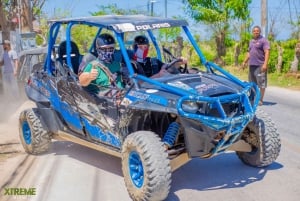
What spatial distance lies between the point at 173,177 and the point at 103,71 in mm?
1503

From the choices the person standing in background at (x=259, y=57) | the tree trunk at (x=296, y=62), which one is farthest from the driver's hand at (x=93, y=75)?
the tree trunk at (x=296, y=62)

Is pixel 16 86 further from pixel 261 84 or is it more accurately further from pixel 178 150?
pixel 178 150

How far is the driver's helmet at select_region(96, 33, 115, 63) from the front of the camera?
6262 mm

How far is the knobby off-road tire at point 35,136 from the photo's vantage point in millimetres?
7277

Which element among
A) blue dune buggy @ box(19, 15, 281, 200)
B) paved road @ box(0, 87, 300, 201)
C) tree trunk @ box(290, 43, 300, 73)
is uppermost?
blue dune buggy @ box(19, 15, 281, 200)

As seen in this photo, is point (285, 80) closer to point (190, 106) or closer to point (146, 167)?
point (190, 106)

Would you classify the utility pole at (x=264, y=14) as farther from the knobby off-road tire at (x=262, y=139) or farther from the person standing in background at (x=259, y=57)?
the knobby off-road tire at (x=262, y=139)

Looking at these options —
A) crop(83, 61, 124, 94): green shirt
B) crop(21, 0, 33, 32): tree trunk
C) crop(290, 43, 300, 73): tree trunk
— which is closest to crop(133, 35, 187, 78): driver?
crop(83, 61, 124, 94): green shirt

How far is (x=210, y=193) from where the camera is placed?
5516mm

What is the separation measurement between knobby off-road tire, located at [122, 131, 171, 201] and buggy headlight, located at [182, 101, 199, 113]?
0.45 metres

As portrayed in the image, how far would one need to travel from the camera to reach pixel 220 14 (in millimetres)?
29344

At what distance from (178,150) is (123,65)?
150 cm

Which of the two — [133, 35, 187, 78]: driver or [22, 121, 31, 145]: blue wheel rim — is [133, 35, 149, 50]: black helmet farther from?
[22, 121, 31, 145]: blue wheel rim

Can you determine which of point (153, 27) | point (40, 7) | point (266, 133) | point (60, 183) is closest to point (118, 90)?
point (153, 27)
